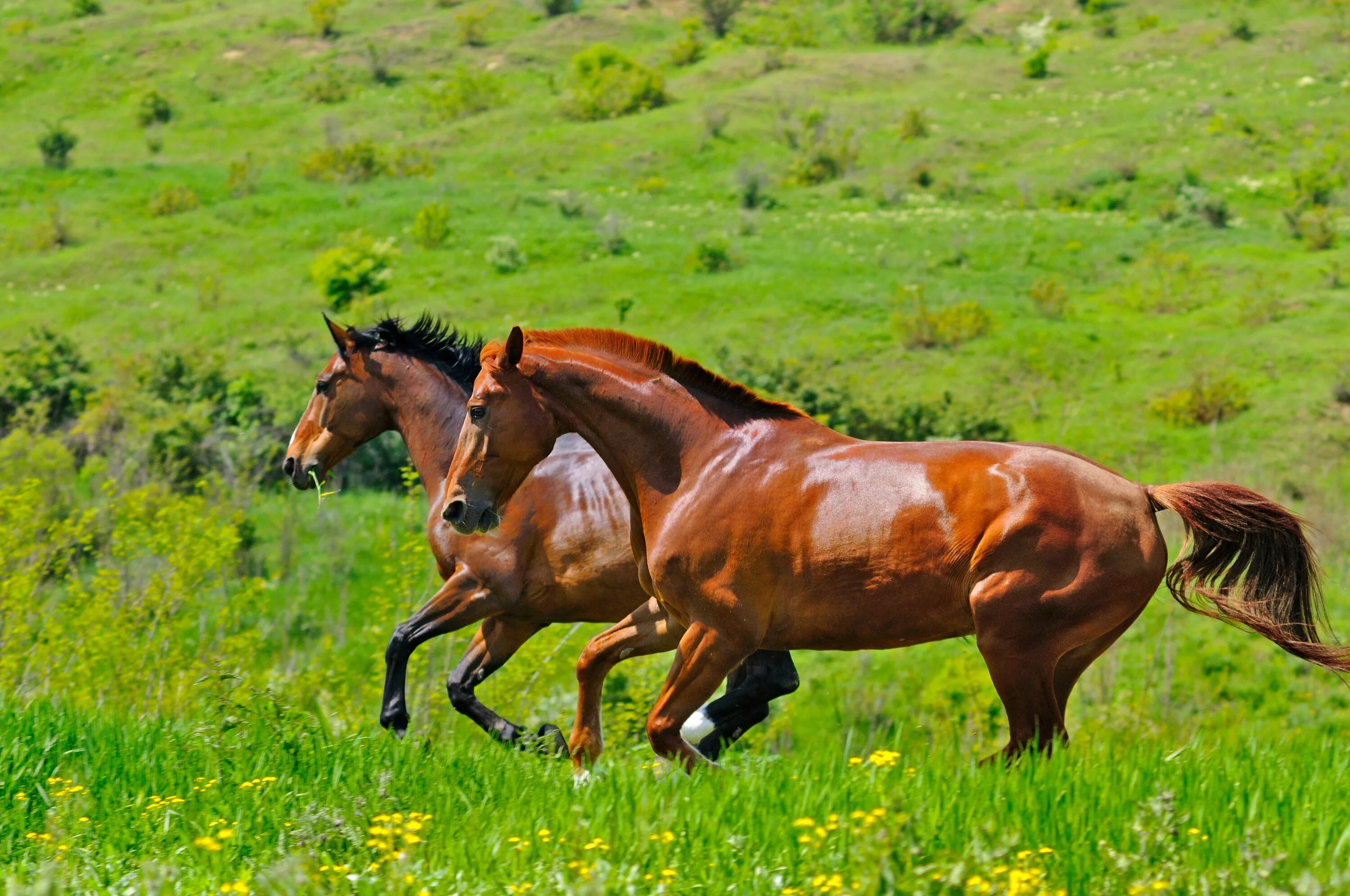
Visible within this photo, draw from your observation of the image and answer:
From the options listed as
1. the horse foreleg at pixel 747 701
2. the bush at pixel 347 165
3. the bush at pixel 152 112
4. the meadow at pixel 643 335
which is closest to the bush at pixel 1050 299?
the meadow at pixel 643 335

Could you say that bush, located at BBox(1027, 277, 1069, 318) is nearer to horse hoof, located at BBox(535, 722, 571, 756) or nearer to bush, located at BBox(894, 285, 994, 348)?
bush, located at BBox(894, 285, 994, 348)

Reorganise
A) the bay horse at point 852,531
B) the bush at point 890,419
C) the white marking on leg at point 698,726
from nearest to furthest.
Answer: the bay horse at point 852,531 → the white marking on leg at point 698,726 → the bush at point 890,419

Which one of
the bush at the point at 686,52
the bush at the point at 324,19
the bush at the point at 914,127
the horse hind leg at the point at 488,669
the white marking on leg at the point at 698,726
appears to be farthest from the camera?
the bush at the point at 324,19

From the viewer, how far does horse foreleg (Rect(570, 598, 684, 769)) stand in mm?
6480

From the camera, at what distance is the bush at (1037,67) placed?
5741 centimetres

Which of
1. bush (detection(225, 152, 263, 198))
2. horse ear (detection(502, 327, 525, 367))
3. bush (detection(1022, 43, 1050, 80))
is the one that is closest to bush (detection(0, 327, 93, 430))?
horse ear (detection(502, 327, 525, 367))

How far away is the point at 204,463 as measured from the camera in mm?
21500

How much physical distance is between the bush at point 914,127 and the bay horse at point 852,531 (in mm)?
44816

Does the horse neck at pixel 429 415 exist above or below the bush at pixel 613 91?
above

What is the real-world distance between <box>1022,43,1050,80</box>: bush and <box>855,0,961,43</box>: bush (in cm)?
912

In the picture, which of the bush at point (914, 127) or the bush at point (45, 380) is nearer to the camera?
the bush at point (45, 380)

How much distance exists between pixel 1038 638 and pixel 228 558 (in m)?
8.13

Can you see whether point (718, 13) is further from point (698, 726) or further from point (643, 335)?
point (698, 726)

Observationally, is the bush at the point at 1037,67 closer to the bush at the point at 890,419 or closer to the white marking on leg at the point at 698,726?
the bush at the point at 890,419
